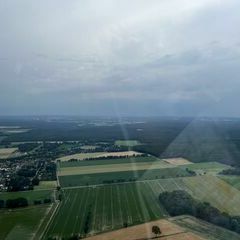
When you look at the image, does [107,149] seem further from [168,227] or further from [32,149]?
[168,227]

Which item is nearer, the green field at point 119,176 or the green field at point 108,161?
the green field at point 119,176

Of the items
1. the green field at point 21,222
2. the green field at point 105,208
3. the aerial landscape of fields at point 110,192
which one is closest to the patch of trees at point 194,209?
the aerial landscape of fields at point 110,192

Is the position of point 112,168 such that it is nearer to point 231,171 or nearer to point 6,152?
point 231,171

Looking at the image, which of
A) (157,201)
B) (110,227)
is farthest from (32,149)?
(110,227)

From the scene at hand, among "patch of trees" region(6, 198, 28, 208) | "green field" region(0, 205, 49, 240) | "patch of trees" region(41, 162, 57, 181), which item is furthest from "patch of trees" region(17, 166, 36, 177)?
"green field" region(0, 205, 49, 240)

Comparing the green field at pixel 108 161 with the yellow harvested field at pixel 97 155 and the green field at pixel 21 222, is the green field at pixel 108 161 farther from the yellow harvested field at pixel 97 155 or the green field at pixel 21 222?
the green field at pixel 21 222

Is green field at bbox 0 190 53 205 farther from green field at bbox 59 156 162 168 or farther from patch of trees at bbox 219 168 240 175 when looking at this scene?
patch of trees at bbox 219 168 240 175

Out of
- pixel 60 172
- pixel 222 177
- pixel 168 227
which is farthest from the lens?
pixel 60 172
